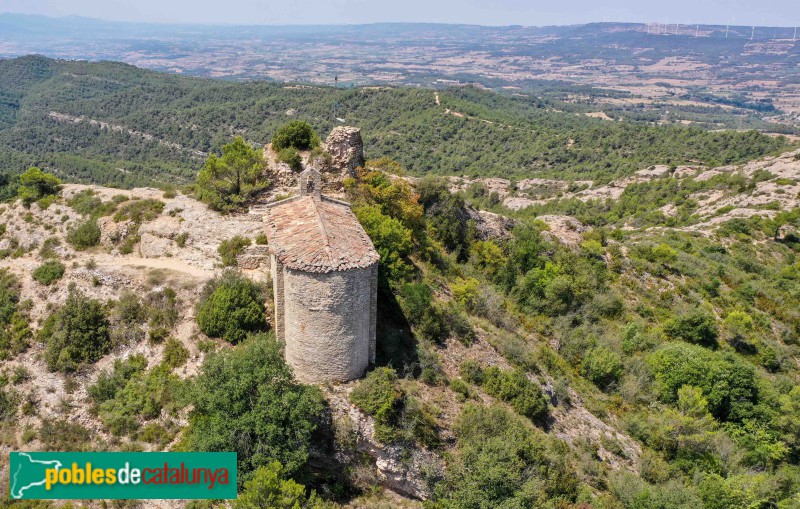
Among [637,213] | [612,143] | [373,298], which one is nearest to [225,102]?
[612,143]

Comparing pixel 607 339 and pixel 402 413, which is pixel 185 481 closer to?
pixel 402 413

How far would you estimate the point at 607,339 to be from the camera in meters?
32.7

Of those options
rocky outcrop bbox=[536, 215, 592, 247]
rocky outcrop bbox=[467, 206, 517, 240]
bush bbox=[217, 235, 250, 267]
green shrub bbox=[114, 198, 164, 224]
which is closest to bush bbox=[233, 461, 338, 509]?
bush bbox=[217, 235, 250, 267]

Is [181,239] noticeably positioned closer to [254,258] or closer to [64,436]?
[254,258]

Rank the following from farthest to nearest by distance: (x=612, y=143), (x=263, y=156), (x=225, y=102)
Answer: (x=225, y=102)
(x=612, y=143)
(x=263, y=156)

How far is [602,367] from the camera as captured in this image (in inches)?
1144

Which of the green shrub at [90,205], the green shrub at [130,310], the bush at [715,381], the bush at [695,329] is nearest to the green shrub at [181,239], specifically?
the green shrub at [130,310]

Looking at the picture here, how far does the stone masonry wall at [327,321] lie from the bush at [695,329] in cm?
2726

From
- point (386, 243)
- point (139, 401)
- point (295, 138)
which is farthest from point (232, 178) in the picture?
point (139, 401)

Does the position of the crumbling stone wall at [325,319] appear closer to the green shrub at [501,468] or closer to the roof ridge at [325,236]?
the roof ridge at [325,236]

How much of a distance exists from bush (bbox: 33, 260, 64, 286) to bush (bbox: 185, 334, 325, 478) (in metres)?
13.8

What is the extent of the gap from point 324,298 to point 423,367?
652 centimetres

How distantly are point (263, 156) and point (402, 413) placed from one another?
22.6m

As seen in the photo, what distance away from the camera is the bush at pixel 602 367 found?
29094 millimetres
